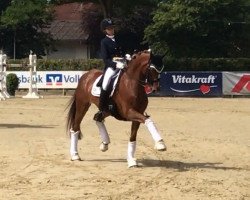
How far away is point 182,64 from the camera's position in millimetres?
43406

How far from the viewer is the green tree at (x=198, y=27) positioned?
44.7 meters

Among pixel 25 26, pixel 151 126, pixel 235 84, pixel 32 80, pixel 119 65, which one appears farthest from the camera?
pixel 25 26

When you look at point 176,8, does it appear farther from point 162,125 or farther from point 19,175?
point 19,175

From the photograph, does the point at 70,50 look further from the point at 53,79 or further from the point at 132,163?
the point at 132,163

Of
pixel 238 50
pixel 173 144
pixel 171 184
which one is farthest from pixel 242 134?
pixel 238 50

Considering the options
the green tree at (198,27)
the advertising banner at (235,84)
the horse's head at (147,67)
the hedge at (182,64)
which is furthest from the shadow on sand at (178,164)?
the green tree at (198,27)

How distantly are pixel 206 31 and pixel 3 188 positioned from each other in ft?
125

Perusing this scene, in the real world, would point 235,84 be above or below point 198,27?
below

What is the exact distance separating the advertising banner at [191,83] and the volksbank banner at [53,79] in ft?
18.5

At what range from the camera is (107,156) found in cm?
1246

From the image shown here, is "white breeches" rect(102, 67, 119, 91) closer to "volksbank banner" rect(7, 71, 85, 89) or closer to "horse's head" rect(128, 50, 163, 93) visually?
"horse's head" rect(128, 50, 163, 93)

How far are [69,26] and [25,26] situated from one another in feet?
34.5

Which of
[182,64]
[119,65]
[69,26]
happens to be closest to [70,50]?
[69,26]

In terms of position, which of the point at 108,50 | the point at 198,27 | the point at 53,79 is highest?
the point at 108,50
